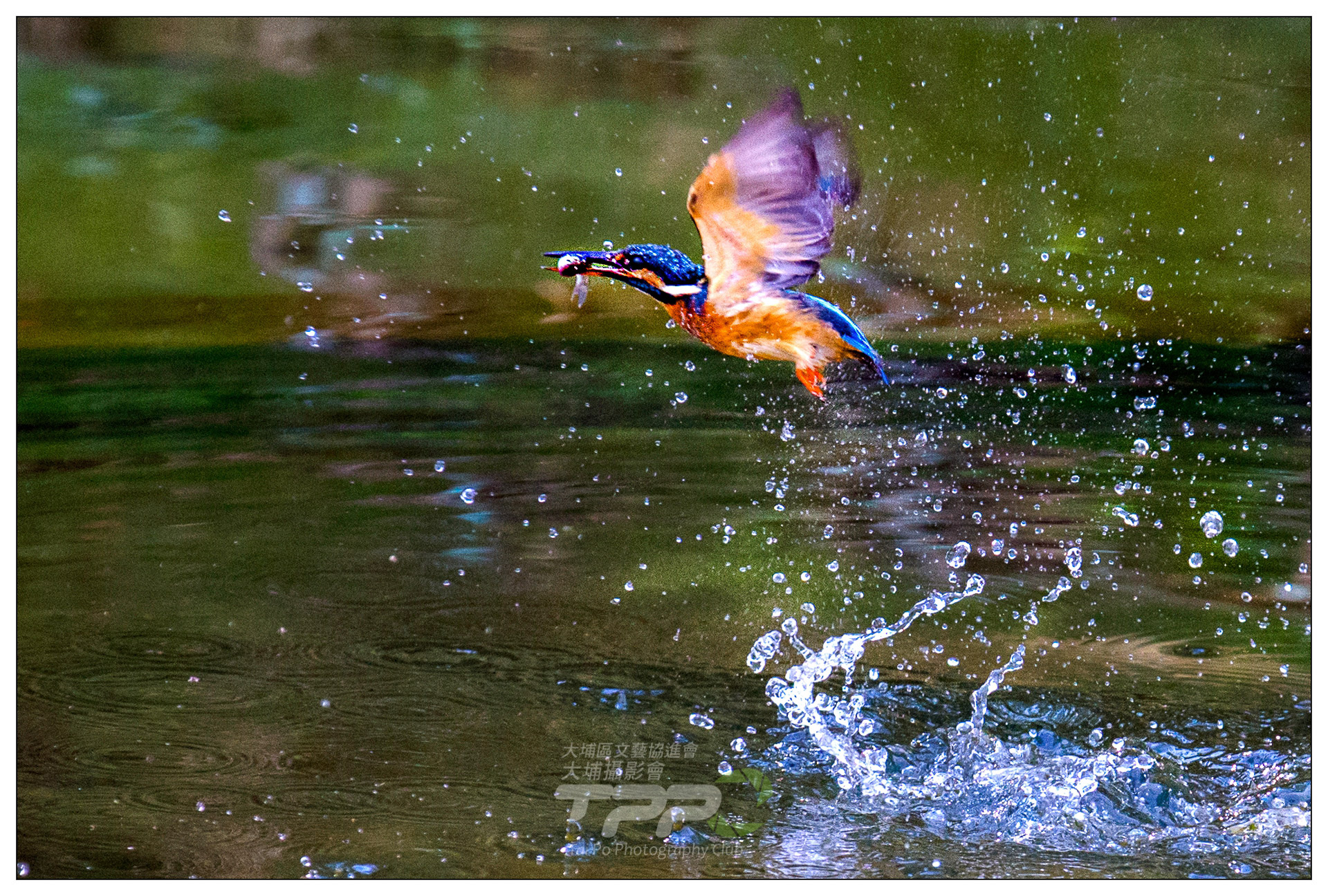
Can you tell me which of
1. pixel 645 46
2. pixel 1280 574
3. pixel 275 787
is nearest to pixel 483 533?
pixel 275 787

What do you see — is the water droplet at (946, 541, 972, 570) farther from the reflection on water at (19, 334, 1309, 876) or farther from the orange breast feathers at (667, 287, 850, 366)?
the orange breast feathers at (667, 287, 850, 366)

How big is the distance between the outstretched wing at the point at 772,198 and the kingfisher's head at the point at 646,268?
0.04m

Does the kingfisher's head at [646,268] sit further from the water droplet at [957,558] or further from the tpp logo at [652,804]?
the tpp logo at [652,804]

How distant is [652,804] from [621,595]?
0.30 m

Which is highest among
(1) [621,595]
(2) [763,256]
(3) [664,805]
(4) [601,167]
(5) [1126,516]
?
(4) [601,167]

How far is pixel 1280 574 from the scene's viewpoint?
1.55 m

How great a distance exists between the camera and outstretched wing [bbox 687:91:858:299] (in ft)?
4.81

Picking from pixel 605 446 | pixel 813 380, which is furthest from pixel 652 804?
pixel 813 380

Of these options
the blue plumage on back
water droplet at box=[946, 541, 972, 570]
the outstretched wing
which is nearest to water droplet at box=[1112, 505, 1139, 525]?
water droplet at box=[946, 541, 972, 570]

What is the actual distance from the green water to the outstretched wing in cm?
4

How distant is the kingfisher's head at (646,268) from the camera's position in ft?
4.93

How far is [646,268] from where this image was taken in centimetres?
151

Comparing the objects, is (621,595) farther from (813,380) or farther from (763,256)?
(763,256)

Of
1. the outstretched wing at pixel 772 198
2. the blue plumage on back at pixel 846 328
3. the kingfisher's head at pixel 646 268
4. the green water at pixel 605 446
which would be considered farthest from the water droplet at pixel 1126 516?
the kingfisher's head at pixel 646 268
